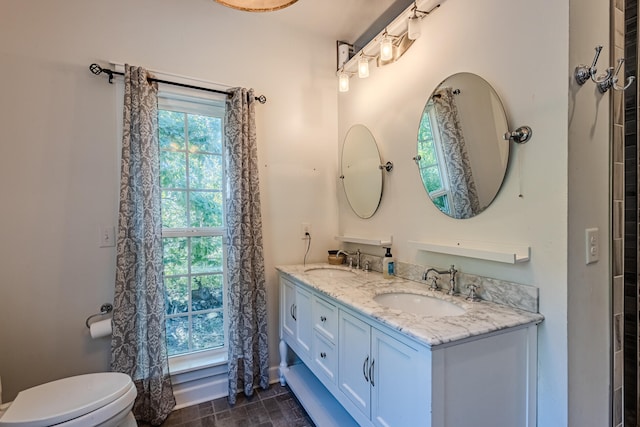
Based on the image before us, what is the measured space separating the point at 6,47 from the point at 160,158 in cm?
92

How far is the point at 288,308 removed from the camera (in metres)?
2.13

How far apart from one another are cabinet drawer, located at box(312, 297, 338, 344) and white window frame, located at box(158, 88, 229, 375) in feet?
2.71

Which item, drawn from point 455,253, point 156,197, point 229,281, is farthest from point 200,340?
point 455,253

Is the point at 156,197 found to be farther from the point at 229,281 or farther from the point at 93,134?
the point at 229,281

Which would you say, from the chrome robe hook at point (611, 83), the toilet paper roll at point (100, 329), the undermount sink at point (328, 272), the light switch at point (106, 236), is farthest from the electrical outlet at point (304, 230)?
the chrome robe hook at point (611, 83)

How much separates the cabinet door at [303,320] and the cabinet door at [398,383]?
614mm

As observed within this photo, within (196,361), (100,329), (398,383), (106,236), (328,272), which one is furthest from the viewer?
(328,272)

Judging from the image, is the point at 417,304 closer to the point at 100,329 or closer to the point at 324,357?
the point at 324,357

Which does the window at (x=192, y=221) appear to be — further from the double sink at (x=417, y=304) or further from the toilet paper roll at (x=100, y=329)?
the double sink at (x=417, y=304)

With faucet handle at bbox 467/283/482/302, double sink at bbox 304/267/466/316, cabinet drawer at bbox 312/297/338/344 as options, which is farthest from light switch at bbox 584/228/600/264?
cabinet drawer at bbox 312/297/338/344

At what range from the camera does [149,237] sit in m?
1.79

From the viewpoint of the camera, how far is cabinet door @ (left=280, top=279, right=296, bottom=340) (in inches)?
80.5

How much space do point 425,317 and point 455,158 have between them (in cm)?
84

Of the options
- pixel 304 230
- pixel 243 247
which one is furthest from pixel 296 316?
pixel 304 230
